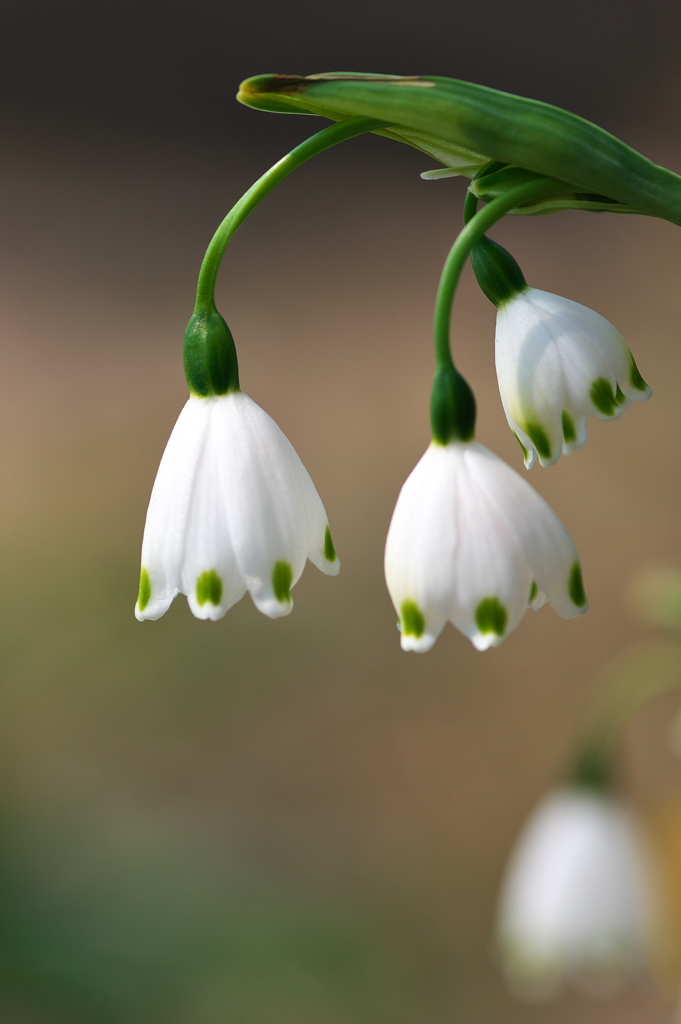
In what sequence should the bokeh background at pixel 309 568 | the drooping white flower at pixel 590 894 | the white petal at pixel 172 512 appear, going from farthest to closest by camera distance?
the bokeh background at pixel 309 568 → the drooping white flower at pixel 590 894 → the white petal at pixel 172 512

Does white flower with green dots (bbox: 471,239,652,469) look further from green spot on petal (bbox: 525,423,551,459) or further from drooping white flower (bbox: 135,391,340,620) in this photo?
drooping white flower (bbox: 135,391,340,620)

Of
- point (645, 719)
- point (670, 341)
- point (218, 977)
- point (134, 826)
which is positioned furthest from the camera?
point (670, 341)

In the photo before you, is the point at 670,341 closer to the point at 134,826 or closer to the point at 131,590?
the point at 131,590

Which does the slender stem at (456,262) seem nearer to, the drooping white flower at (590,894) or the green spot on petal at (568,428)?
the green spot on petal at (568,428)

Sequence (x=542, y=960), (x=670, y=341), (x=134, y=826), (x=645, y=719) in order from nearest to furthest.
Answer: (x=542, y=960)
(x=134, y=826)
(x=645, y=719)
(x=670, y=341)

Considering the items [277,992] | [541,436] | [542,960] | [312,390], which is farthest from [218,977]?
[312,390]

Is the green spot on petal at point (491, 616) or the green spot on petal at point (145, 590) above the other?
the green spot on petal at point (145, 590)

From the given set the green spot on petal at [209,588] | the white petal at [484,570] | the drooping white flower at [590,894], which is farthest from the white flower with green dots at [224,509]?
the drooping white flower at [590,894]
